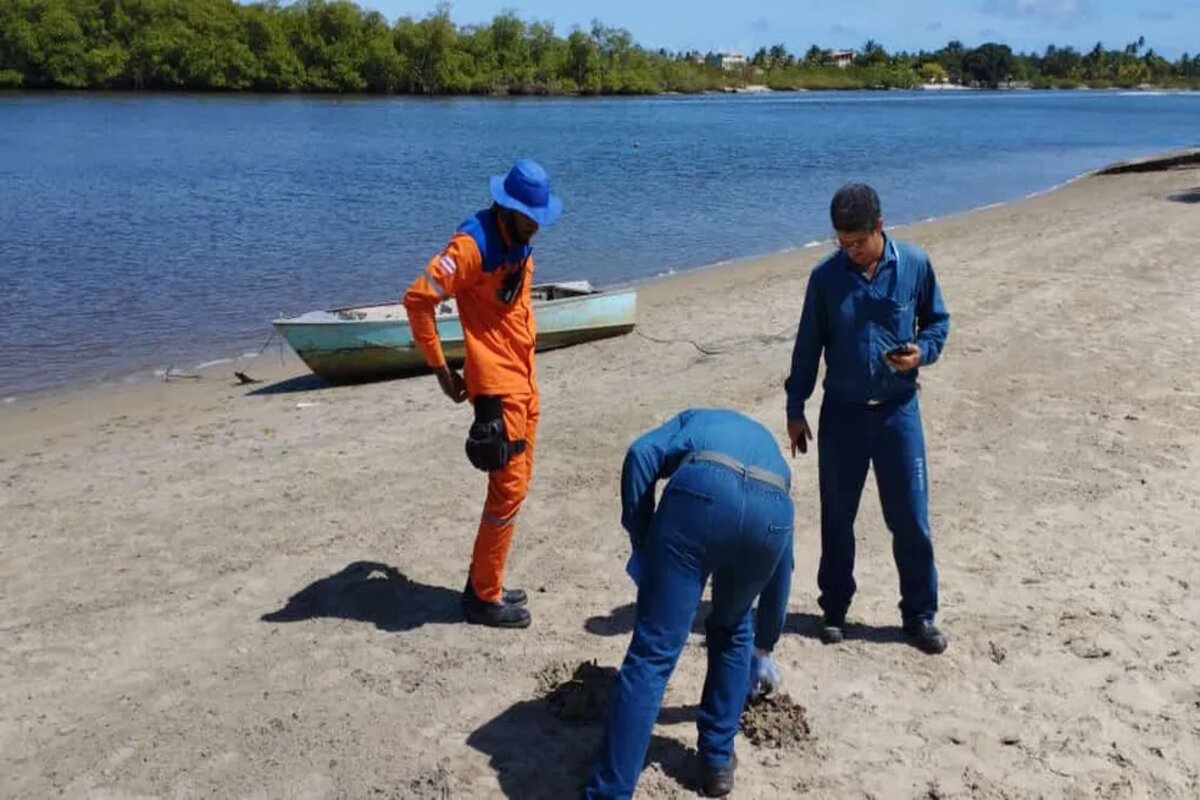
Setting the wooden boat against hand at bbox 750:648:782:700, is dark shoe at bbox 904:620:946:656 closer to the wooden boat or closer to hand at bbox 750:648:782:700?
hand at bbox 750:648:782:700

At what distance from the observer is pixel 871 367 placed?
15.4 feet

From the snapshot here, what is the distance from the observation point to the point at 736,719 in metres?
3.99

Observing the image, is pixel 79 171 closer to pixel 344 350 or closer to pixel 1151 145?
pixel 344 350

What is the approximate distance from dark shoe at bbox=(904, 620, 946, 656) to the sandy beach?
51mm

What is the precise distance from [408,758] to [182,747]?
35.0 inches

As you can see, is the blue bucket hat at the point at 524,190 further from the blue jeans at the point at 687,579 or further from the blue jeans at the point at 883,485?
the blue jeans at the point at 687,579

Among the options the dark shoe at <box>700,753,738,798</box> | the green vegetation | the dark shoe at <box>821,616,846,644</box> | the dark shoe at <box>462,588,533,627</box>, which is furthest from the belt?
the green vegetation

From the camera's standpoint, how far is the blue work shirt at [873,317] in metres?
4.72

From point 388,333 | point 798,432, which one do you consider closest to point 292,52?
point 388,333

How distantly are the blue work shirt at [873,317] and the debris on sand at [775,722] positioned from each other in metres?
1.27

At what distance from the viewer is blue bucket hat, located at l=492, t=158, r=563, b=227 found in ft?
15.7

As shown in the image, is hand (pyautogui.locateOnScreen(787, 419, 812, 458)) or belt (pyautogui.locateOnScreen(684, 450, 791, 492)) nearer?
belt (pyautogui.locateOnScreen(684, 450, 791, 492))

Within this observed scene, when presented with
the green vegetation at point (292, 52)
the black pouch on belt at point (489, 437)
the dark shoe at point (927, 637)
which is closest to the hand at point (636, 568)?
the black pouch on belt at point (489, 437)

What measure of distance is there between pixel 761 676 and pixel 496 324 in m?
1.85
